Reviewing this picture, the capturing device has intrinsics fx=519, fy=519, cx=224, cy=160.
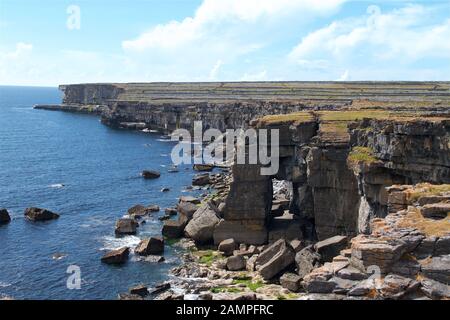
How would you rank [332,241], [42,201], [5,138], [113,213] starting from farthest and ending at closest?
[5,138]
[42,201]
[113,213]
[332,241]

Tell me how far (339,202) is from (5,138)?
139 m

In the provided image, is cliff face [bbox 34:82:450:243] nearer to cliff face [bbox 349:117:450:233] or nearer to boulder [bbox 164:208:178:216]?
cliff face [bbox 349:117:450:233]

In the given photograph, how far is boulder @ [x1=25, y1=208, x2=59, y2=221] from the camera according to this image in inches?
2970

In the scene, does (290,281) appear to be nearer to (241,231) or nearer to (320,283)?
(241,231)

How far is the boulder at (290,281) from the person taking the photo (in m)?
47.8

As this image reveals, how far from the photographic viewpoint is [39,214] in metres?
75.4

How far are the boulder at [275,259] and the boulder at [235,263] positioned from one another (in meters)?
1.90

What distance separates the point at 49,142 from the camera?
162625 mm

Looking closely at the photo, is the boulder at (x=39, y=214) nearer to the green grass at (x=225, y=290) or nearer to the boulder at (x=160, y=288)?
the boulder at (x=160, y=288)

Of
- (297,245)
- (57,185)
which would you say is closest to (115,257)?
(297,245)

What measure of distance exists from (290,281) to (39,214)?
141 feet

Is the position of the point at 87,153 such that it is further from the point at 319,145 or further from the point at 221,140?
the point at 319,145
